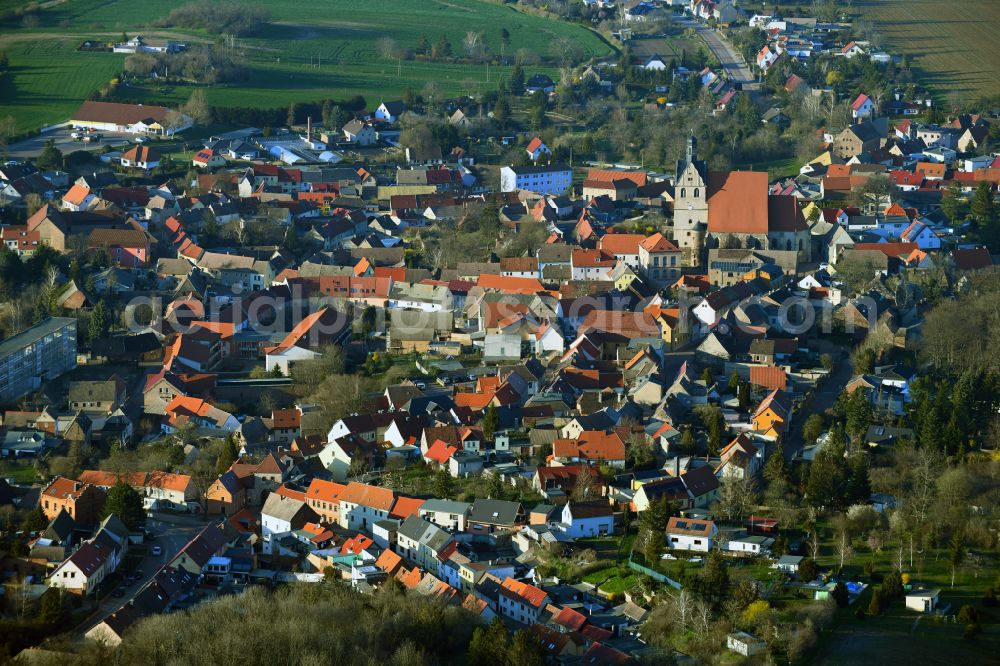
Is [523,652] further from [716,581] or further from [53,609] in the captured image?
[53,609]

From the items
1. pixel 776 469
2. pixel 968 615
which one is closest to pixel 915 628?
pixel 968 615

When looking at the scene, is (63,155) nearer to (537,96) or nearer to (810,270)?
(537,96)

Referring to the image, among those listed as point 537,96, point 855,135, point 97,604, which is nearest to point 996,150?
point 855,135

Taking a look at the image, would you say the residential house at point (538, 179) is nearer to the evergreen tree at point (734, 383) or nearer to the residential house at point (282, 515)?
the evergreen tree at point (734, 383)

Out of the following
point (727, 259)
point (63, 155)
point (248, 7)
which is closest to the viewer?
point (727, 259)

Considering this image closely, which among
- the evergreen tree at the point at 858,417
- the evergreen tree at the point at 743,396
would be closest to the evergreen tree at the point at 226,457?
the evergreen tree at the point at 743,396

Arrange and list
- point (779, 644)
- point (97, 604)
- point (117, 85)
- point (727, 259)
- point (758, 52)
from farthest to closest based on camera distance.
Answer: point (758, 52)
point (117, 85)
point (727, 259)
point (97, 604)
point (779, 644)
